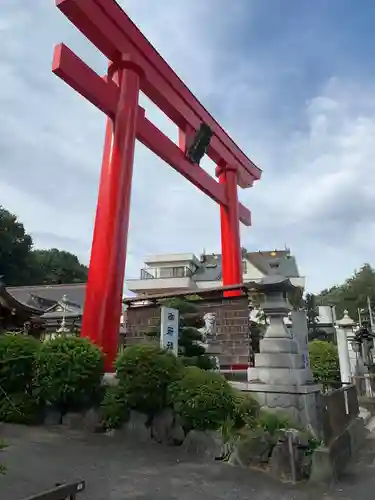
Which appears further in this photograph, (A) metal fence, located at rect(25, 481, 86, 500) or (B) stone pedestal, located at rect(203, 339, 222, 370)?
(B) stone pedestal, located at rect(203, 339, 222, 370)

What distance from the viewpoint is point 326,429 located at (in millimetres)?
Result: 6164

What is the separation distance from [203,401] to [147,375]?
964 mm

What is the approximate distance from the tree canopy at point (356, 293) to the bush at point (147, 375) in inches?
1422

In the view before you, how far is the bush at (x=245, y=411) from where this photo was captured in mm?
5477

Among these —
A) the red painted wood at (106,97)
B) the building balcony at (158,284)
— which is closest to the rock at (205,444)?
the red painted wood at (106,97)

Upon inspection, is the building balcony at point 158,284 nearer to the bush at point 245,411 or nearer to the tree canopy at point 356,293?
the tree canopy at point 356,293

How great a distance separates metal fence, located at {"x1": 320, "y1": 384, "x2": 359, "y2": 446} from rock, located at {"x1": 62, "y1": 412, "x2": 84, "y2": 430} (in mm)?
3818

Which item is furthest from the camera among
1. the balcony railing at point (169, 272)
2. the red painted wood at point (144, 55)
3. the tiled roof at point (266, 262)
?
the balcony railing at point (169, 272)

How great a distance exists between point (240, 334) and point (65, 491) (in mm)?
7878

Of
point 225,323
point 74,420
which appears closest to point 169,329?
point 74,420

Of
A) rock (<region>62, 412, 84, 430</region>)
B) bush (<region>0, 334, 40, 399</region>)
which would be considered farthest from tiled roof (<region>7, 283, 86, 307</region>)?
rock (<region>62, 412, 84, 430</region>)

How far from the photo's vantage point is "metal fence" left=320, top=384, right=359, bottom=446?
6184 millimetres

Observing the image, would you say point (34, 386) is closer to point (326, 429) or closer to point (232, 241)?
point (326, 429)

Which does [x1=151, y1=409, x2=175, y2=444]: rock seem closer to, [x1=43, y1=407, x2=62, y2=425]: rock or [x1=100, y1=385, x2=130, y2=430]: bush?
[x1=100, y1=385, x2=130, y2=430]: bush
